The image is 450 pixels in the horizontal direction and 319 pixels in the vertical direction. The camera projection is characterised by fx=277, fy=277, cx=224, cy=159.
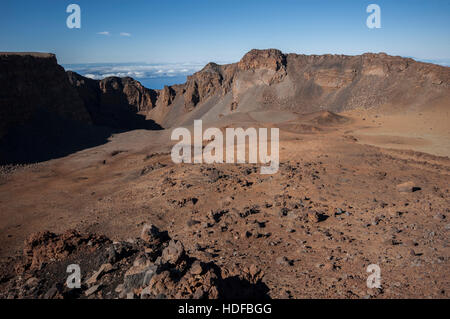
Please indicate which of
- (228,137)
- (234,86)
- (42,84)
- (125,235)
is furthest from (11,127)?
(234,86)

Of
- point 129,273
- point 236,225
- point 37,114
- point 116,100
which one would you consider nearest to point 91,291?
point 129,273

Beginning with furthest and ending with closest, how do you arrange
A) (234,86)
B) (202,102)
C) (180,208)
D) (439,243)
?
1. (202,102)
2. (234,86)
3. (180,208)
4. (439,243)

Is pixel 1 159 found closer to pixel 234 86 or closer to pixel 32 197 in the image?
pixel 32 197

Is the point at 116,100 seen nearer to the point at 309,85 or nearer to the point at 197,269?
the point at 309,85

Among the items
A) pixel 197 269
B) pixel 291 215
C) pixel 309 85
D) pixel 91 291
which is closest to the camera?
pixel 197 269

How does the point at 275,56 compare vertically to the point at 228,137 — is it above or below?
above

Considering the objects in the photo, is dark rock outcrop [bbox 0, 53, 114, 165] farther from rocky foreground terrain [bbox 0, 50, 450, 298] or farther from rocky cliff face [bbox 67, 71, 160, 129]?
rocky cliff face [bbox 67, 71, 160, 129]

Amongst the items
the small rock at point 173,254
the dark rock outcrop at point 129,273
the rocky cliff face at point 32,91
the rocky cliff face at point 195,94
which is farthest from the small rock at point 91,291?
the rocky cliff face at point 32,91

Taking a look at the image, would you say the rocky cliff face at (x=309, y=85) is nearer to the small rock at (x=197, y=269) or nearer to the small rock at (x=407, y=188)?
the small rock at (x=407, y=188)
